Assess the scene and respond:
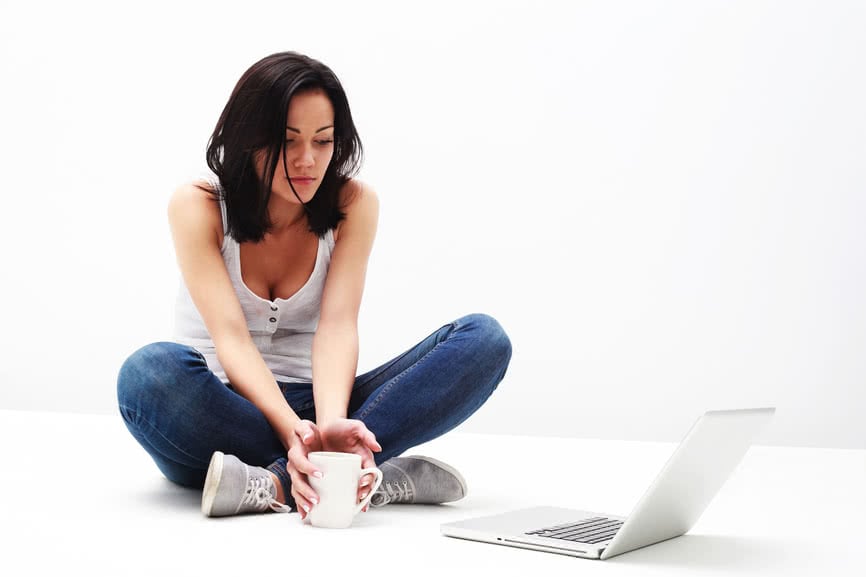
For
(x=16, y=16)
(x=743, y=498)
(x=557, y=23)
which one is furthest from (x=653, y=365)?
(x=16, y=16)

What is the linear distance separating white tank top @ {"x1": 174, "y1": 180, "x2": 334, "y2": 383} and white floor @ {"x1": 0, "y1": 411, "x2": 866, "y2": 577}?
0.28 meters

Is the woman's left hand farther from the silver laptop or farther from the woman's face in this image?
the woman's face

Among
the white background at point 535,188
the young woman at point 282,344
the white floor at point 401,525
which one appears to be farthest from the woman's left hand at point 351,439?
the white background at point 535,188

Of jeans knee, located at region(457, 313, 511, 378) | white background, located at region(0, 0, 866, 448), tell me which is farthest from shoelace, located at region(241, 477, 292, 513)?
white background, located at region(0, 0, 866, 448)

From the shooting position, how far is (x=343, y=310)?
1.89 meters

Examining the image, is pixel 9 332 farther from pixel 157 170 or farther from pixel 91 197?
pixel 157 170

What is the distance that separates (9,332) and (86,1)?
137cm

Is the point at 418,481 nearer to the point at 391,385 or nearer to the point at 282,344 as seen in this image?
the point at 391,385

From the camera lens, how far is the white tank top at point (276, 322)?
186cm

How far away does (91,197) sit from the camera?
402cm

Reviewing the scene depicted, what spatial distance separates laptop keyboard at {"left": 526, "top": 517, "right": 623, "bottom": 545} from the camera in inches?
56.7

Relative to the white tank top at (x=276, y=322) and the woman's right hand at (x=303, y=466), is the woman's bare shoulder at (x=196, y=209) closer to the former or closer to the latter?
the white tank top at (x=276, y=322)

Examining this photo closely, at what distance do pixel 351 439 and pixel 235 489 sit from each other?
204mm

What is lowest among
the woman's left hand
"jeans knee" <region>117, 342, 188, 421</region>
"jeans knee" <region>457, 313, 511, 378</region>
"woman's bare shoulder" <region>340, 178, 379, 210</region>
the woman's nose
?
the woman's left hand
